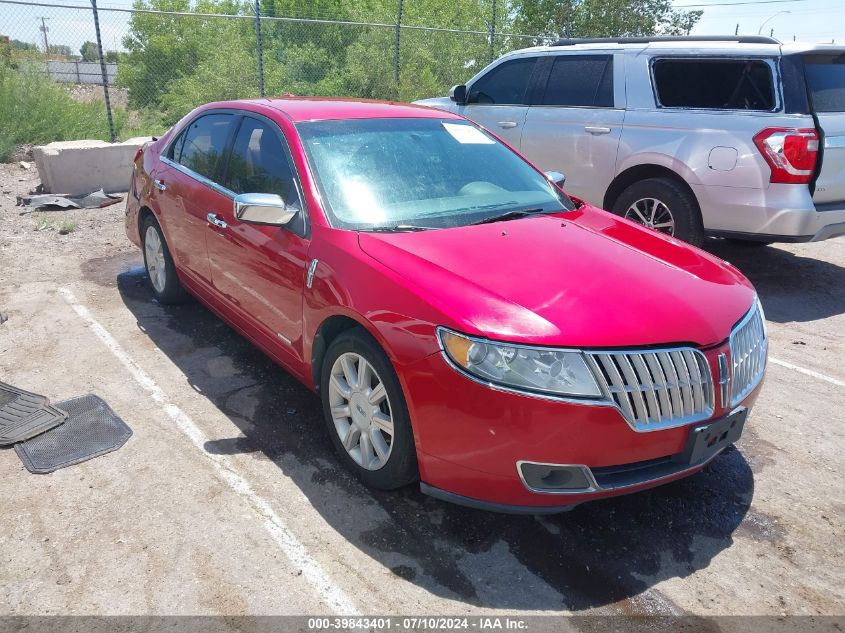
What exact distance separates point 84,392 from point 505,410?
281cm

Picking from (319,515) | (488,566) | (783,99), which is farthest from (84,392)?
(783,99)

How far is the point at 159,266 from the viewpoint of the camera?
17.5 feet

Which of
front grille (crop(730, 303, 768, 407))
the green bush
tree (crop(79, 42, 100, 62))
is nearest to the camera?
front grille (crop(730, 303, 768, 407))

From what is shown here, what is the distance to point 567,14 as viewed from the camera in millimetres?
21156

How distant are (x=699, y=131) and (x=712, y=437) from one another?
406 cm

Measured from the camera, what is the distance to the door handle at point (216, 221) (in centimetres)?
409

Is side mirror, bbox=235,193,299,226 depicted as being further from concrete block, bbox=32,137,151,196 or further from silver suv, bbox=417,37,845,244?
concrete block, bbox=32,137,151,196

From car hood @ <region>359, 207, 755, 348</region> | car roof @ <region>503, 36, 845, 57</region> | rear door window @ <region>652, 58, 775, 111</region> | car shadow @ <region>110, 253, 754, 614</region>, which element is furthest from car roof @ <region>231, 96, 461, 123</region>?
car roof @ <region>503, 36, 845, 57</region>

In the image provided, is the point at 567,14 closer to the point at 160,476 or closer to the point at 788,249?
the point at 788,249

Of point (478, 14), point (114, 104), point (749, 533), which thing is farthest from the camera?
point (478, 14)

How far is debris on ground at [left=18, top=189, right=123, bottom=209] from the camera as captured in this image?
841cm

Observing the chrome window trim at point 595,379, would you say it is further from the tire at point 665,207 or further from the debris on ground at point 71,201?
the debris on ground at point 71,201

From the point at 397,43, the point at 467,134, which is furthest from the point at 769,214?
the point at 397,43

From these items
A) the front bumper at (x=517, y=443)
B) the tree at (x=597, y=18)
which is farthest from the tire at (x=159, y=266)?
the tree at (x=597, y=18)
